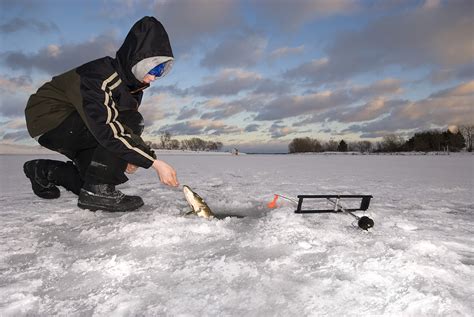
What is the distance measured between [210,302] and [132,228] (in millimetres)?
1069

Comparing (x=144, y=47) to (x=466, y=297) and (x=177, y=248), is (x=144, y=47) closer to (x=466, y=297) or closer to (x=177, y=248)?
(x=177, y=248)

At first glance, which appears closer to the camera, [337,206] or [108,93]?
[108,93]

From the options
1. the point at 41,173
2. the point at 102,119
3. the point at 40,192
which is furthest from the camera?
the point at 40,192

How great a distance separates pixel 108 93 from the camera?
7.72 ft

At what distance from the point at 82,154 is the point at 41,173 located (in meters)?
0.51

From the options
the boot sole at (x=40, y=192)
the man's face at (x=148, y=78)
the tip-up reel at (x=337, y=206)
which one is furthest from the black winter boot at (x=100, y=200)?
the tip-up reel at (x=337, y=206)

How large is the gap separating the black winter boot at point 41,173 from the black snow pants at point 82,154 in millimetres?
73

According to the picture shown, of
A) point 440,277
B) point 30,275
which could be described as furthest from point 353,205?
point 30,275

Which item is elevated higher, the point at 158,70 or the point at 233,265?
the point at 158,70

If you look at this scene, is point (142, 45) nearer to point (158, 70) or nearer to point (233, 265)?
point (158, 70)

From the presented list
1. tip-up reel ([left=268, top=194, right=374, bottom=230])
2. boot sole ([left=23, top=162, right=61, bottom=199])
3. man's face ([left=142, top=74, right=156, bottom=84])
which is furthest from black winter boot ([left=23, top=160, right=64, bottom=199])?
tip-up reel ([left=268, top=194, right=374, bottom=230])

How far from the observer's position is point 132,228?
2037 millimetres

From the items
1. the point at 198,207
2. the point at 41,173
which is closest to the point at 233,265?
the point at 198,207

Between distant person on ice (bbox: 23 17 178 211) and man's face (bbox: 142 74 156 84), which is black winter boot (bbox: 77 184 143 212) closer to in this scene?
distant person on ice (bbox: 23 17 178 211)
